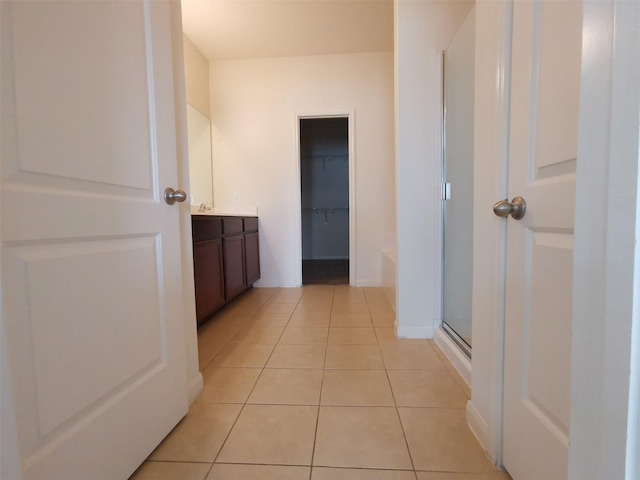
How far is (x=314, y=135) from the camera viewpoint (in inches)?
217

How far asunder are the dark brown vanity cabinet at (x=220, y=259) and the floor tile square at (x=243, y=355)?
420 millimetres

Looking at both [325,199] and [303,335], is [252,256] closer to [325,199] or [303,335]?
[303,335]

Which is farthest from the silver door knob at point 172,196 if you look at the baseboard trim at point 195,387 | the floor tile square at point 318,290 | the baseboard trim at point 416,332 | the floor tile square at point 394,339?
the floor tile square at point 318,290

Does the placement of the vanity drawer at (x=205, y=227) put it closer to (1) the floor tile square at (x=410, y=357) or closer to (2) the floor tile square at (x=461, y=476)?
(1) the floor tile square at (x=410, y=357)

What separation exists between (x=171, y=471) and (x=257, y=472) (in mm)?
282

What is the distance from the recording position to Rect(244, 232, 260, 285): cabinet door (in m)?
3.12

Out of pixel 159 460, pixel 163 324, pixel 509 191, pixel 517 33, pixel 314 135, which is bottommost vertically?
pixel 159 460

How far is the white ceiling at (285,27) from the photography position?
251 cm

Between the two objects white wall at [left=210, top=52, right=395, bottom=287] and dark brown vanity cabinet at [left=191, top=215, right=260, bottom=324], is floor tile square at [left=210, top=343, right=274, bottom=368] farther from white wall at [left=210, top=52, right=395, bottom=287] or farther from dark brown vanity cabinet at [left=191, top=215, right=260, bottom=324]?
white wall at [left=210, top=52, right=395, bottom=287]


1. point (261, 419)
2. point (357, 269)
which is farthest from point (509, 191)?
point (357, 269)

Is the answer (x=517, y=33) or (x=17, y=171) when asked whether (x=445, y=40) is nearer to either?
(x=517, y=33)

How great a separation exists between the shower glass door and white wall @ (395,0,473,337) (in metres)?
0.06

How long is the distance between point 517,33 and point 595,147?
0.67 metres

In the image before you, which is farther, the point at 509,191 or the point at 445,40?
the point at 445,40
